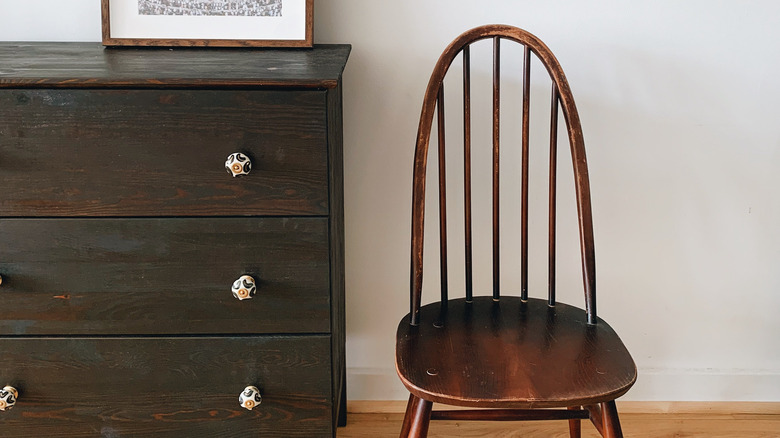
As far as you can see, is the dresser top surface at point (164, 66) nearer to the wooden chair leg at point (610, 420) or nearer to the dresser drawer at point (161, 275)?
the dresser drawer at point (161, 275)

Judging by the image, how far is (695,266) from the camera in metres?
1.77

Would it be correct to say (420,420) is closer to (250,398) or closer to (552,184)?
(250,398)

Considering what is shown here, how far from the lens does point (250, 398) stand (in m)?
1.32

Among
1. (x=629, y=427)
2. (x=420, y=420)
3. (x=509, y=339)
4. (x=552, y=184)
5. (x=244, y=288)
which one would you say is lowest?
(x=629, y=427)

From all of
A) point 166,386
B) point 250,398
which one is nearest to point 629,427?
point 250,398

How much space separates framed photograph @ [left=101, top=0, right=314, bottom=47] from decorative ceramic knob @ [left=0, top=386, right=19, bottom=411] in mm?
695

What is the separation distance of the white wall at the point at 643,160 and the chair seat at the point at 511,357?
348 mm

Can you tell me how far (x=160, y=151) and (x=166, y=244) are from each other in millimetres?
158

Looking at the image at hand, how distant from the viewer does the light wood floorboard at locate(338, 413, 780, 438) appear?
178 cm

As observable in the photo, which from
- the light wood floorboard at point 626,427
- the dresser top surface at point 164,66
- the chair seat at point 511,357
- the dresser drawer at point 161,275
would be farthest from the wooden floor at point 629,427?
the dresser top surface at point 164,66

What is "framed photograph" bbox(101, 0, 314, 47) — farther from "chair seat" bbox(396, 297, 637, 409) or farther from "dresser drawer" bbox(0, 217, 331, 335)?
"chair seat" bbox(396, 297, 637, 409)

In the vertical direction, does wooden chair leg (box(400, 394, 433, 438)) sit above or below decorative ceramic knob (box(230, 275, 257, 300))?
below

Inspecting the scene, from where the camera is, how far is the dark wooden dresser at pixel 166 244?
1191 millimetres

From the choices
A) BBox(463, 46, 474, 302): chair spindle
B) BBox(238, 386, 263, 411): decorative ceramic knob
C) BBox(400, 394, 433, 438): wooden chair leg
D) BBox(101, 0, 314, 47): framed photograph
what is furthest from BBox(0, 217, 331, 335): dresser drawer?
BBox(101, 0, 314, 47): framed photograph
